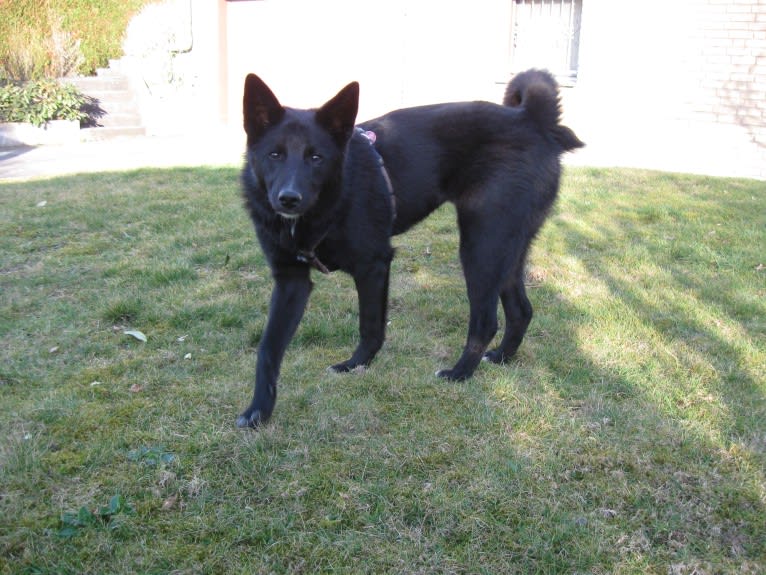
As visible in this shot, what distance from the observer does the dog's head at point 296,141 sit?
278cm

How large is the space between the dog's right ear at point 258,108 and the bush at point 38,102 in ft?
27.1

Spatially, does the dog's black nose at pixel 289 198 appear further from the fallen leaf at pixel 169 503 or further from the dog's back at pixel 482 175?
the fallen leaf at pixel 169 503

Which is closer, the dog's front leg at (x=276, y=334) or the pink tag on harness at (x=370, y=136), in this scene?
the dog's front leg at (x=276, y=334)

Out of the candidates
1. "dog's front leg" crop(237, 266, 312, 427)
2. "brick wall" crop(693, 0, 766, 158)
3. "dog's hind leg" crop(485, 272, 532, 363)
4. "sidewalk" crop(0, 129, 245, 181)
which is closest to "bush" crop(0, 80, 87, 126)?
"sidewalk" crop(0, 129, 245, 181)

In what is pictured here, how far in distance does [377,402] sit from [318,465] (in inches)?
20.3

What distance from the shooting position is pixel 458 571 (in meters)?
1.98

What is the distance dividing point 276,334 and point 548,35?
8202 mm

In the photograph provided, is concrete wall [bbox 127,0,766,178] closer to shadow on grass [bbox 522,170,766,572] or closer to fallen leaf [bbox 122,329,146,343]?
shadow on grass [bbox 522,170,766,572]

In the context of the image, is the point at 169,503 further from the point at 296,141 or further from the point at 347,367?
the point at 296,141

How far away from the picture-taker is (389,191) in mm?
3117

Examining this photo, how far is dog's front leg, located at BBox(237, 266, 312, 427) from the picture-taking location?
108 inches

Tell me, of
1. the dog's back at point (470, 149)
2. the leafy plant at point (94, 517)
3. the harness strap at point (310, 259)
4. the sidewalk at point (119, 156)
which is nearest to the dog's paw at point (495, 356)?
the dog's back at point (470, 149)

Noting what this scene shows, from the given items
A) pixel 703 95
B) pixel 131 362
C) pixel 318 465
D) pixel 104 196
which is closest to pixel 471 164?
pixel 318 465

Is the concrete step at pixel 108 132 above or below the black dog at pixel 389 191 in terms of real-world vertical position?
below
